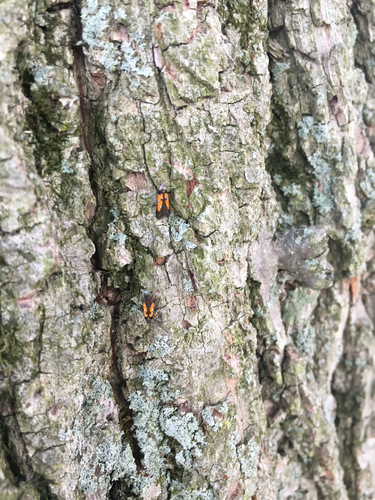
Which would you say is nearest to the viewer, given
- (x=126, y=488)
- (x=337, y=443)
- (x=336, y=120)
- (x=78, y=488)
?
(x=78, y=488)

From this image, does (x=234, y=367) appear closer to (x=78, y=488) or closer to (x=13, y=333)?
(x=78, y=488)

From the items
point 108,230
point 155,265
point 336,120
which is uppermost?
point 336,120

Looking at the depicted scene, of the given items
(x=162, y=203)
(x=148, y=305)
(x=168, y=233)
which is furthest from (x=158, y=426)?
(x=162, y=203)

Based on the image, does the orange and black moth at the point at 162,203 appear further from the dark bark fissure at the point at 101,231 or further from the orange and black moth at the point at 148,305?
the orange and black moth at the point at 148,305

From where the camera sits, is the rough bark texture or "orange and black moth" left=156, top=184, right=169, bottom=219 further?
"orange and black moth" left=156, top=184, right=169, bottom=219

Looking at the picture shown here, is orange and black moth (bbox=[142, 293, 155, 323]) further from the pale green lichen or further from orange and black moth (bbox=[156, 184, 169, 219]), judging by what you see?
orange and black moth (bbox=[156, 184, 169, 219])

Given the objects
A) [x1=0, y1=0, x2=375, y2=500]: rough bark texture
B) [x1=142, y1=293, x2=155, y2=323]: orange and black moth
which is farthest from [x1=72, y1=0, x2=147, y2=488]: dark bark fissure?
[x1=142, y1=293, x2=155, y2=323]: orange and black moth

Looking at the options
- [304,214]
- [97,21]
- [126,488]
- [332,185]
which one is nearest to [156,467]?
[126,488]
